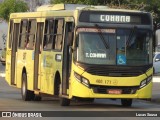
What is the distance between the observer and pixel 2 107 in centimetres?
2059

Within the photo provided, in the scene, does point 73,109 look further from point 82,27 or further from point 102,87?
point 82,27

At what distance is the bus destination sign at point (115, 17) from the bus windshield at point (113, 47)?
0.96 ft

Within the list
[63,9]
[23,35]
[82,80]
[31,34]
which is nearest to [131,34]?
[82,80]

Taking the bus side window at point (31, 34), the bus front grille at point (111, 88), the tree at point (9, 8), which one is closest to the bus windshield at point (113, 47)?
the bus front grille at point (111, 88)

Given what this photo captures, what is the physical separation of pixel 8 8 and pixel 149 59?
5443cm

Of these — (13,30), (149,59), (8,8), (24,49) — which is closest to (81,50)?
(149,59)

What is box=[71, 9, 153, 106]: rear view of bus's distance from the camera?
2034 cm

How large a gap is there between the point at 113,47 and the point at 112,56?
257 millimetres

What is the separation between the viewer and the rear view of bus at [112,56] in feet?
66.7

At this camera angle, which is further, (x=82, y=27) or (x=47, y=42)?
(x=47, y=42)

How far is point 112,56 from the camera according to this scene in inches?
811

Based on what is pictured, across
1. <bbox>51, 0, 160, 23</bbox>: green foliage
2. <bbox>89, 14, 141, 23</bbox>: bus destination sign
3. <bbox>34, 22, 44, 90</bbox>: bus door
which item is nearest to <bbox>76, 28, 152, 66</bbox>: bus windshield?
<bbox>89, 14, 141, 23</bbox>: bus destination sign

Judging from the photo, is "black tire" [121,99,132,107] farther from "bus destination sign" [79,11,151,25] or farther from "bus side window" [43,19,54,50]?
"bus side window" [43,19,54,50]

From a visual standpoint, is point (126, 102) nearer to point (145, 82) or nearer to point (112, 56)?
point (145, 82)
